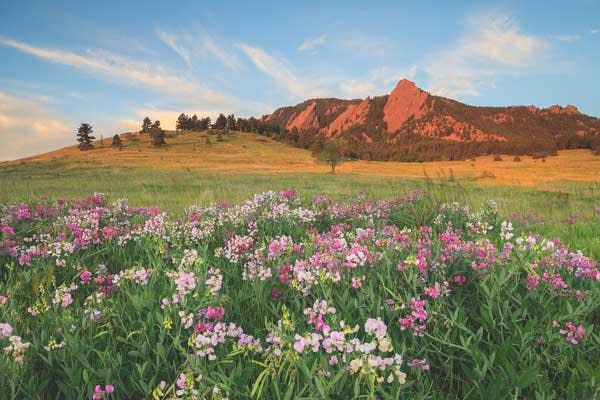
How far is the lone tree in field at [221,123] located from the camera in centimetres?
14900

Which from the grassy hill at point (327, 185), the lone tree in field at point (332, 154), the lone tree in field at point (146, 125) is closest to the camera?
the grassy hill at point (327, 185)

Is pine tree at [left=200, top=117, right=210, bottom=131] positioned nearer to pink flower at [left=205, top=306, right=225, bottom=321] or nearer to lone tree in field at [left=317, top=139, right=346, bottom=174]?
lone tree in field at [left=317, top=139, right=346, bottom=174]

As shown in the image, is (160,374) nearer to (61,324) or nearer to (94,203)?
(61,324)

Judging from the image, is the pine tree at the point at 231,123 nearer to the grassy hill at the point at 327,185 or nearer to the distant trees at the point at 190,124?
the distant trees at the point at 190,124

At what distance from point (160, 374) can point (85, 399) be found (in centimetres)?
42

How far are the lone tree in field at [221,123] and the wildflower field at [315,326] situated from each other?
152m

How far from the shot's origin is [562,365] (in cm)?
213

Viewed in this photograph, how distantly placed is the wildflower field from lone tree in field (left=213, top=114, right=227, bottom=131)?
15163 cm

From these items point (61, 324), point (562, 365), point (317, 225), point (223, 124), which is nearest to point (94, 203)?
point (317, 225)

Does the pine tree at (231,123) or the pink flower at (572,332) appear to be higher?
the pine tree at (231,123)

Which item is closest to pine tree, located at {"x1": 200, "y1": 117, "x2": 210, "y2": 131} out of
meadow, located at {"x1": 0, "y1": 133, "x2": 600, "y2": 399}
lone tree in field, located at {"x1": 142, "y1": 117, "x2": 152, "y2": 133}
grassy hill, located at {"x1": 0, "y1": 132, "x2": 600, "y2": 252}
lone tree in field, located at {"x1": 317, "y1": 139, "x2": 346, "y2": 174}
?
lone tree in field, located at {"x1": 142, "y1": 117, "x2": 152, "y2": 133}

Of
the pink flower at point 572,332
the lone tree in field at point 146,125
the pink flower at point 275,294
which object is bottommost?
the pink flower at point 275,294

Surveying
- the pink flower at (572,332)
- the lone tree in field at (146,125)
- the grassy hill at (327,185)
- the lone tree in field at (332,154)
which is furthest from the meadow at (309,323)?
the lone tree in field at (146,125)

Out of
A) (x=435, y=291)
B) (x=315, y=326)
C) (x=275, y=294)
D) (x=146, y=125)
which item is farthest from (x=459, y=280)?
(x=146, y=125)
